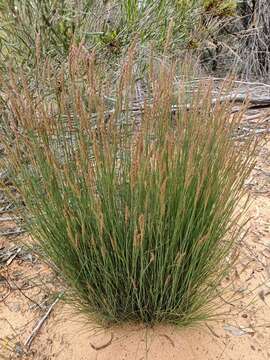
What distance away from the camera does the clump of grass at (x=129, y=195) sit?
1.33 m

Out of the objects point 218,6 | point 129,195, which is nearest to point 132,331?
point 129,195

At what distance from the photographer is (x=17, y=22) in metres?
2.53

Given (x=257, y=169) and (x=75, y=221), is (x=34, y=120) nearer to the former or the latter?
(x=75, y=221)

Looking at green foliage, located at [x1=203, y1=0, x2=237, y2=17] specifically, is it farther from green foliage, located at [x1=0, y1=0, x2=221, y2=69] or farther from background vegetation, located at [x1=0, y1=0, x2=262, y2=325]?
background vegetation, located at [x1=0, y1=0, x2=262, y2=325]

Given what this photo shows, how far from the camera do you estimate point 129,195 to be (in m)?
1.41

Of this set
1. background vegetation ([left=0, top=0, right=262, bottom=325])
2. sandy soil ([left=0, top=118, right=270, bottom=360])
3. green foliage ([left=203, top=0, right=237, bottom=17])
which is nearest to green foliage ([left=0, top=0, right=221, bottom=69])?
green foliage ([left=203, top=0, right=237, bottom=17])

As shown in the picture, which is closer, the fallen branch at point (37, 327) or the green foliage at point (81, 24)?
the fallen branch at point (37, 327)

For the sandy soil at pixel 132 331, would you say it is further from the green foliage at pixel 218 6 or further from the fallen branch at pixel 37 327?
the green foliage at pixel 218 6

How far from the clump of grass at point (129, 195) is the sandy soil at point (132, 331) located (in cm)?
11

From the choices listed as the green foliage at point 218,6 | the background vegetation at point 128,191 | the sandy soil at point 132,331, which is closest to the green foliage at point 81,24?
the green foliage at point 218,6

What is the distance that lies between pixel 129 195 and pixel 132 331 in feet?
1.99

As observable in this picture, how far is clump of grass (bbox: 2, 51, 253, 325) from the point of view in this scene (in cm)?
133

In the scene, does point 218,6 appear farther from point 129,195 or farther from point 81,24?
point 129,195

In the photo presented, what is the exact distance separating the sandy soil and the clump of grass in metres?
0.11
